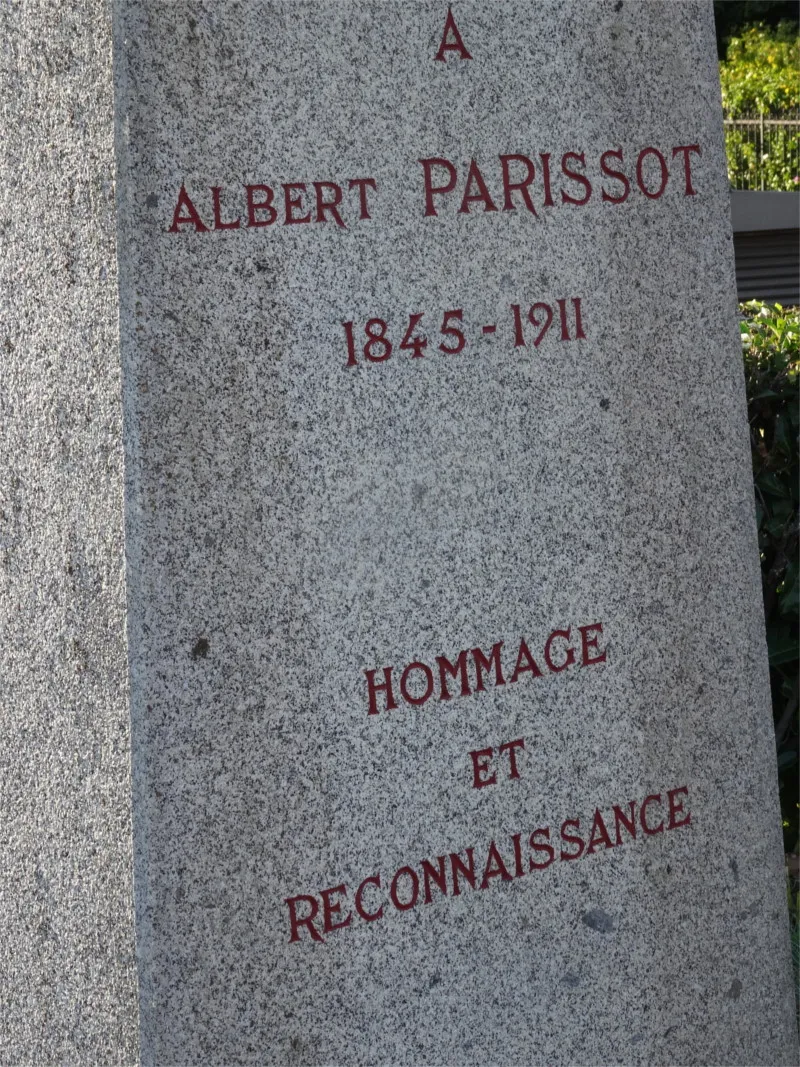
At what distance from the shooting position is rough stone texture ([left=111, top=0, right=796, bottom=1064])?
228cm

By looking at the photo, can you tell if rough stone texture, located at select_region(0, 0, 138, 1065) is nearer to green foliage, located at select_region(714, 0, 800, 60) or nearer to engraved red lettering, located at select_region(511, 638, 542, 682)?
engraved red lettering, located at select_region(511, 638, 542, 682)

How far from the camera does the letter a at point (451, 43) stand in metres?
2.41

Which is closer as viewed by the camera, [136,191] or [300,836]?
[136,191]

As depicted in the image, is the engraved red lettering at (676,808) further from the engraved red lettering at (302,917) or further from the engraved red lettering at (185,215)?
the engraved red lettering at (185,215)

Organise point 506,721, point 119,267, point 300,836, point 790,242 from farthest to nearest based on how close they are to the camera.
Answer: point 790,242, point 506,721, point 300,836, point 119,267

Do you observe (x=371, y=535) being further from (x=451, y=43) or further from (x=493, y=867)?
(x=451, y=43)

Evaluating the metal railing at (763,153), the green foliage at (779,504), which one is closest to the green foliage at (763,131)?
the metal railing at (763,153)

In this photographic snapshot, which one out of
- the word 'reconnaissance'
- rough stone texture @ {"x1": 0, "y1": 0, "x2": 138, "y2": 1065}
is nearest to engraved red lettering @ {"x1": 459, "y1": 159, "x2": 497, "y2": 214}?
the word 'reconnaissance'

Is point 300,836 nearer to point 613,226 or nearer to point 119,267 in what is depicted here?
point 119,267

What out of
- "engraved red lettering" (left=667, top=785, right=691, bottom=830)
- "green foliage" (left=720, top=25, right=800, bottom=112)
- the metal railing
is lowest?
"engraved red lettering" (left=667, top=785, right=691, bottom=830)

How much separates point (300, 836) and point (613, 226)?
1.33m

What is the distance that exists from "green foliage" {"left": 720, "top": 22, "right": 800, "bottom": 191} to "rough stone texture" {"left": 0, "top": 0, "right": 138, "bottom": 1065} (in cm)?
1420

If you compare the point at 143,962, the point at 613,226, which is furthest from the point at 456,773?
the point at 613,226

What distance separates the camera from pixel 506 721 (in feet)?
8.38
